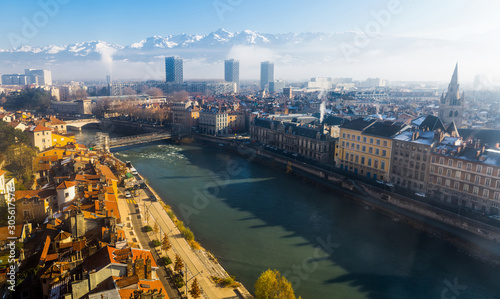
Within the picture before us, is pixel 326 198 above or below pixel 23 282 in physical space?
below

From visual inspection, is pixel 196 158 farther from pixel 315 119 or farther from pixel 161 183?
pixel 315 119

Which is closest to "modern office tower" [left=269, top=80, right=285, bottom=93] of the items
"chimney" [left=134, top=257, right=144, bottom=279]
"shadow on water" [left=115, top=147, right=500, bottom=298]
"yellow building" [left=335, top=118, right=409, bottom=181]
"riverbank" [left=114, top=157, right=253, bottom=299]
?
"yellow building" [left=335, top=118, right=409, bottom=181]


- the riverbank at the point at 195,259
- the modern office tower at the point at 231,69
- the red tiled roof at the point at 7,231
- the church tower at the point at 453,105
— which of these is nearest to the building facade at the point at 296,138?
the riverbank at the point at 195,259

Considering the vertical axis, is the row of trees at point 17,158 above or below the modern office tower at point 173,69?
below

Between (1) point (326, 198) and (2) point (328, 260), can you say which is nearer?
(2) point (328, 260)

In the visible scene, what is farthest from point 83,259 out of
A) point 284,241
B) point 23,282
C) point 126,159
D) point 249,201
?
point 126,159

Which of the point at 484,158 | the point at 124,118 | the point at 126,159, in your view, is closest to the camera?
the point at 484,158

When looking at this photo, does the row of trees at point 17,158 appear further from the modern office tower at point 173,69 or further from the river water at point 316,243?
the modern office tower at point 173,69
